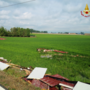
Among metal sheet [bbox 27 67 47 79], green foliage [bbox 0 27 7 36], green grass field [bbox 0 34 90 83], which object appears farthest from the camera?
green foliage [bbox 0 27 7 36]

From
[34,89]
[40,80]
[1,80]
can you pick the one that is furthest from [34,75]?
[1,80]

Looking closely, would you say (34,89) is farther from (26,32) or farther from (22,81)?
(26,32)

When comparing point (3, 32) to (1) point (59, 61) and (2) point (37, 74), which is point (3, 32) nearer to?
(1) point (59, 61)

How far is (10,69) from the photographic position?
538 centimetres

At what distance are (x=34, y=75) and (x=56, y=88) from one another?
987 mm

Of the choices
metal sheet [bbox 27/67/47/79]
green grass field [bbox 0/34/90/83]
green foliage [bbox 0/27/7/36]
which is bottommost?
green grass field [bbox 0/34/90/83]

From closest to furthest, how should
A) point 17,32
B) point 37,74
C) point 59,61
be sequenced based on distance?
1. point 37,74
2. point 59,61
3. point 17,32

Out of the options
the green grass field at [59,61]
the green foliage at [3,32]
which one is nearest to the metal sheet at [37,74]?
the green grass field at [59,61]

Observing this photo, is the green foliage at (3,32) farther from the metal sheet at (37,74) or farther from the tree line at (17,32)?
the metal sheet at (37,74)

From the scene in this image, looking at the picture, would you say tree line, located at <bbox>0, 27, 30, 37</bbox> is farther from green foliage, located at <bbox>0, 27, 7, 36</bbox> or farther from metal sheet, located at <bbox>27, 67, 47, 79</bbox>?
metal sheet, located at <bbox>27, 67, 47, 79</bbox>

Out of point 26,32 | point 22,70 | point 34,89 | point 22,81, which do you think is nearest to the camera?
point 34,89

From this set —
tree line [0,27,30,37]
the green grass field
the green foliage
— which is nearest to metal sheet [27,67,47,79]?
the green grass field

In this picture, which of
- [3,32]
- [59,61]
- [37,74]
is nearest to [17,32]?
[3,32]

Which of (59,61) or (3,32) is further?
(3,32)
